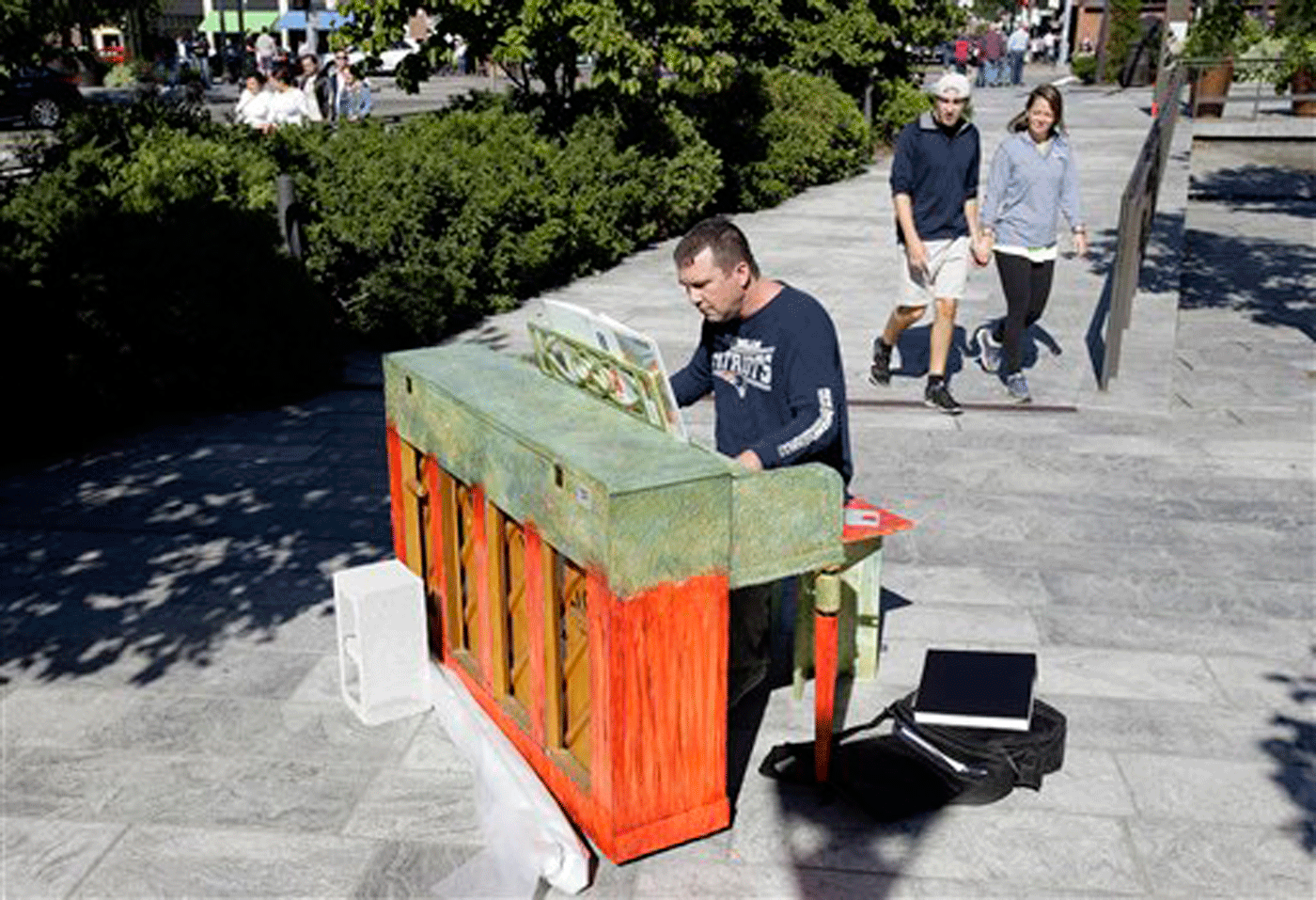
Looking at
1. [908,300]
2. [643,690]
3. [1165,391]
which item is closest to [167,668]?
[643,690]

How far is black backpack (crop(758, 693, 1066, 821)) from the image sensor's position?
446 centimetres

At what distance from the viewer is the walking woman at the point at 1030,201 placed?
28.0ft

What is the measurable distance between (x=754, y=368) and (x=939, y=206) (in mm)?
4187

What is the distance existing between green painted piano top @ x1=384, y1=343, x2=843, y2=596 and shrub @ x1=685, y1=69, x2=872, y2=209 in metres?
13.2

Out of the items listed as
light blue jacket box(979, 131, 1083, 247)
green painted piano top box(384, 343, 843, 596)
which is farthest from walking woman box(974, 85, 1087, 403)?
green painted piano top box(384, 343, 843, 596)

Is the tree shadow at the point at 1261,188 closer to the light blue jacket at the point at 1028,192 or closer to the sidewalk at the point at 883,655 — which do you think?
the sidewalk at the point at 883,655

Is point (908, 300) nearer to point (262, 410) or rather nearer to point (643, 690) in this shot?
point (262, 410)

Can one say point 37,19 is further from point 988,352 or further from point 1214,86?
point 1214,86

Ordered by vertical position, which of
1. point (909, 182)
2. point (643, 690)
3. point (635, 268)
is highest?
point (909, 182)

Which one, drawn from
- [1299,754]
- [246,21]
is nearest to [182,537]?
[1299,754]

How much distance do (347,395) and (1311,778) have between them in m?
6.82

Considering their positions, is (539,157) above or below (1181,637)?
above

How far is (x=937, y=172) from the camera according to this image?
8398 mm

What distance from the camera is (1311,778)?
469 centimetres
